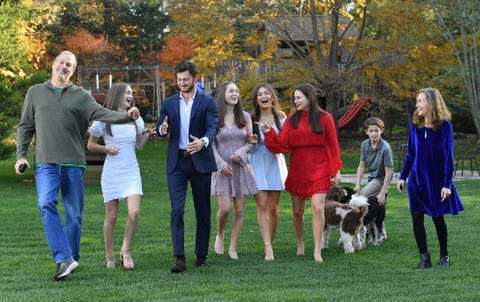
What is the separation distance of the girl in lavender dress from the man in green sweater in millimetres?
1645

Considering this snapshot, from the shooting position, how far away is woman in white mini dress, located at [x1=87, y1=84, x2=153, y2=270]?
779 cm

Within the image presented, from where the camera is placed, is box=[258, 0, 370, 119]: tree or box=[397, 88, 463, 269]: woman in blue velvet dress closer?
box=[397, 88, 463, 269]: woman in blue velvet dress

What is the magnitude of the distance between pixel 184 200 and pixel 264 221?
1183 millimetres

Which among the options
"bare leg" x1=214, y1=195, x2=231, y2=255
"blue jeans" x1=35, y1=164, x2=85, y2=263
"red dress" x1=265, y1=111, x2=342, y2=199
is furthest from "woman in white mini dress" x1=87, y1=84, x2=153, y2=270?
"red dress" x1=265, y1=111, x2=342, y2=199

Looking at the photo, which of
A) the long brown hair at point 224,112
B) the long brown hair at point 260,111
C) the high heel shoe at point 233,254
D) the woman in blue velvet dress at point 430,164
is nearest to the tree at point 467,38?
the long brown hair at point 260,111

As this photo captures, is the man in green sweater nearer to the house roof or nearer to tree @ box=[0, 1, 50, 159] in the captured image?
tree @ box=[0, 1, 50, 159]

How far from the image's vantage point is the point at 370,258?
867cm

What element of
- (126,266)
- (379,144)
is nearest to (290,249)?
(379,144)

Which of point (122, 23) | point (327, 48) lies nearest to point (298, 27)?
point (327, 48)

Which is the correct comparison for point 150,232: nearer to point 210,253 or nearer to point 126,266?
point 210,253

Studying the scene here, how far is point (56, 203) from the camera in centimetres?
716

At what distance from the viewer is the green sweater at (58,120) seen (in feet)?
23.8

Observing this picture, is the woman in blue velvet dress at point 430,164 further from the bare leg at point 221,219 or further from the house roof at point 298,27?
the house roof at point 298,27

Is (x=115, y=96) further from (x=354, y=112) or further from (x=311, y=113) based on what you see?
(x=354, y=112)
